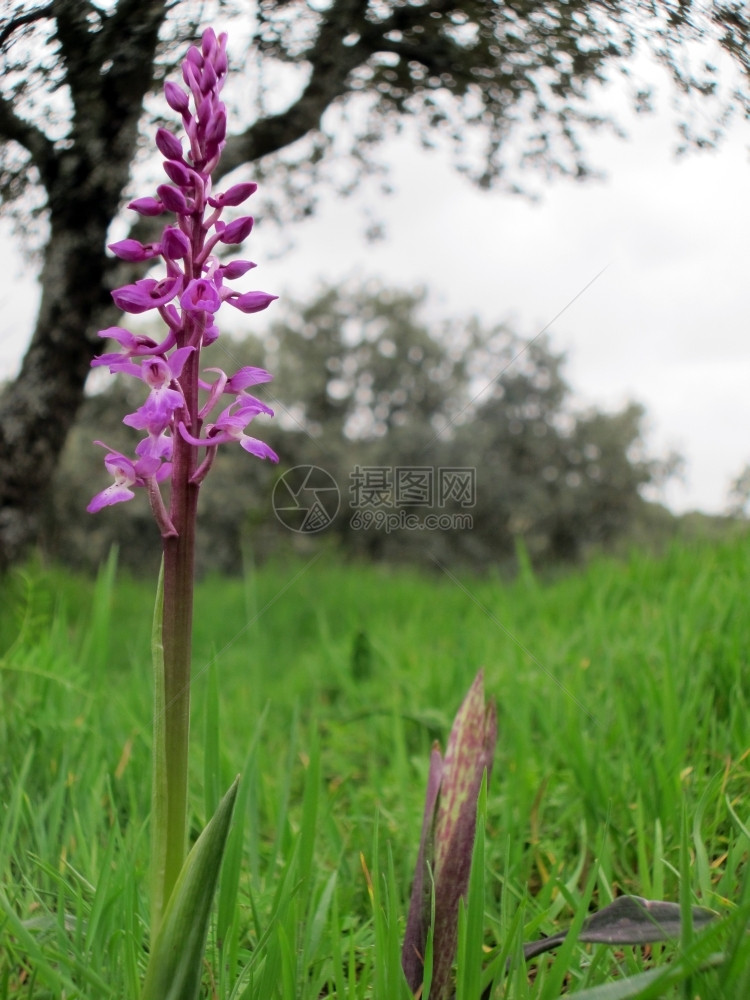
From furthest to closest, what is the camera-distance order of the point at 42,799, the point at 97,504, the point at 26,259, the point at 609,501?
the point at 609,501, the point at 26,259, the point at 42,799, the point at 97,504

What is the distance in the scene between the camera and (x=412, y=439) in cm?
881

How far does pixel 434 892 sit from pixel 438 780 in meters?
0.11

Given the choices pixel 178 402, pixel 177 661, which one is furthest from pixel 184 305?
pixel 177 661

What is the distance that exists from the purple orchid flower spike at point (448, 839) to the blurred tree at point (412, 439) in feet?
18.3

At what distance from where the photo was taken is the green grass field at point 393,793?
764mm

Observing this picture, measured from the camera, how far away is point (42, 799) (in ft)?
4.01

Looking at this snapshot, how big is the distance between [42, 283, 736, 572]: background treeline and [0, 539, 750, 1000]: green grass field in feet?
15.2

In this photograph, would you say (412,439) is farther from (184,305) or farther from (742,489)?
(184,305)

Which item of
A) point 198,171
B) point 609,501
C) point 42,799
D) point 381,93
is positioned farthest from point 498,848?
point 609,501

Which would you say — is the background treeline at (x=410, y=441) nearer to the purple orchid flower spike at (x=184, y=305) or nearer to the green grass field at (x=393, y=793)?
the green grass field at (x=393, y=793)

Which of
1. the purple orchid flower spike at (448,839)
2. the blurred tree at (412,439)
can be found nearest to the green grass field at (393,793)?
the purple orchid flower spike at (448,839)

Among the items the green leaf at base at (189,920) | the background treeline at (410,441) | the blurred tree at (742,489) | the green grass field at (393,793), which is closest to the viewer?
the green leaf at base at (189,920)

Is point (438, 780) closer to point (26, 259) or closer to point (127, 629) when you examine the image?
point (26, 259)

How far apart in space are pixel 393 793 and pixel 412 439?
7369 millimetres
